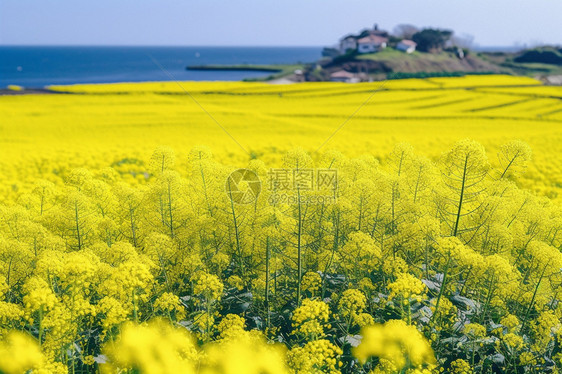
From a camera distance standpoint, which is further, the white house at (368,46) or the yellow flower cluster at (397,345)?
the white house at (368,46)

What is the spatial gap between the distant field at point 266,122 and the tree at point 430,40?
7923 centimetres

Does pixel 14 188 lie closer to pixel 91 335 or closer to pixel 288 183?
pixel 91 335

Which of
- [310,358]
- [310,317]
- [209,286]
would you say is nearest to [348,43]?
[209,286]

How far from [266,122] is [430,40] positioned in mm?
114268

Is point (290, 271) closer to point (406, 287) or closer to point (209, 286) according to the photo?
point (209, 286)

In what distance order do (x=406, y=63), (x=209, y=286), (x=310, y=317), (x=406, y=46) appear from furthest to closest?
(x=406, y=46) → (x=406, y=63) → (x=209, y=286) → (x=310, y=317)

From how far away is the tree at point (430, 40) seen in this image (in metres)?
128

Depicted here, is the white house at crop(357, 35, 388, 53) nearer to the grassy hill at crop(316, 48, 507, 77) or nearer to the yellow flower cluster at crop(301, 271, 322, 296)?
the grassy hill at crop(316, 48, 507, 77)

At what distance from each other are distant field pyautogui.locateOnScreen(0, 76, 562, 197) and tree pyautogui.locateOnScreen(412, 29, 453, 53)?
7923cm

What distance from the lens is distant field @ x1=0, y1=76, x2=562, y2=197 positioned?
21500mm

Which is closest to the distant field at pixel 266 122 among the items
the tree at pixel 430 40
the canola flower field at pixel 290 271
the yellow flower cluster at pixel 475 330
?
the canola flower field at pixel 290 271

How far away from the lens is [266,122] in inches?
1289

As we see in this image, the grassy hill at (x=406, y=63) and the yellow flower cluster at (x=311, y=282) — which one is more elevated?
the grassy hill at (x=406, y=63)

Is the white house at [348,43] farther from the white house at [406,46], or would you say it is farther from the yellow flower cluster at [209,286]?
the yellow flower cluster at [209,286]
